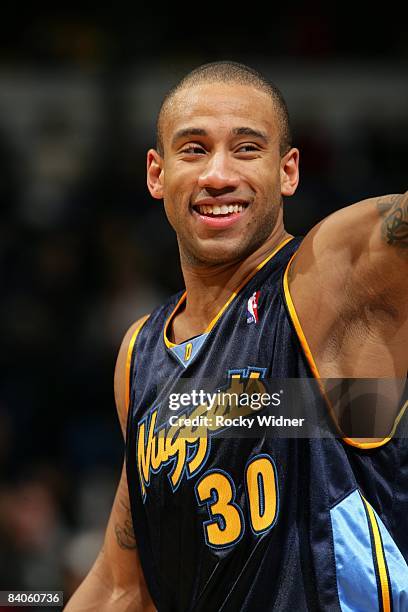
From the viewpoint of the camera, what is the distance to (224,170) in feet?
8.18

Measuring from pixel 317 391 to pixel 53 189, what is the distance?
5292 mm

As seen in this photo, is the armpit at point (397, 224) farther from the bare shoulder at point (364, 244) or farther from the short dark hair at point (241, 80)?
the short dark hair at point (241, 80)

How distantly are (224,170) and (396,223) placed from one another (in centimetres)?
55

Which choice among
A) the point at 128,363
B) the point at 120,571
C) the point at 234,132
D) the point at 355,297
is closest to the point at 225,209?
the point at 234,132

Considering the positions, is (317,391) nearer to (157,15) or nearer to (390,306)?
(390,306)

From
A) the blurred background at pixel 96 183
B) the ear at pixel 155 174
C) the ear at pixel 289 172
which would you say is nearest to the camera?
the ear at pixel 289 172

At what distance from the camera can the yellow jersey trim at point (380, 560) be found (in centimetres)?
220

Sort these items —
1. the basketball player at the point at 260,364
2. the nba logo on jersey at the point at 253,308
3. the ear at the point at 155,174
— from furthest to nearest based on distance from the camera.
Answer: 1. the ear at the point at 155,174
2. the nba logo on jersey at the point at 253,308
3. the basketball player at the point at 260,364

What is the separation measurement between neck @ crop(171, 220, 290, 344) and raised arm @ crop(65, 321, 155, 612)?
0.26 meters

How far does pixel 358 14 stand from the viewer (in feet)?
26.5

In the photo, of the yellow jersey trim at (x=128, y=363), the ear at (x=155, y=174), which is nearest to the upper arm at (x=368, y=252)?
the ear at (x=155, y=174)

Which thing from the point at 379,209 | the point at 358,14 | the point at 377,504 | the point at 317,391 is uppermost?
the point at 358,14

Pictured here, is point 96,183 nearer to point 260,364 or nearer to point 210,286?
point 210,286

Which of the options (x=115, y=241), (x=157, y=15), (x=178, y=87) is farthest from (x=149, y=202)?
A: (x=178, y=87)
